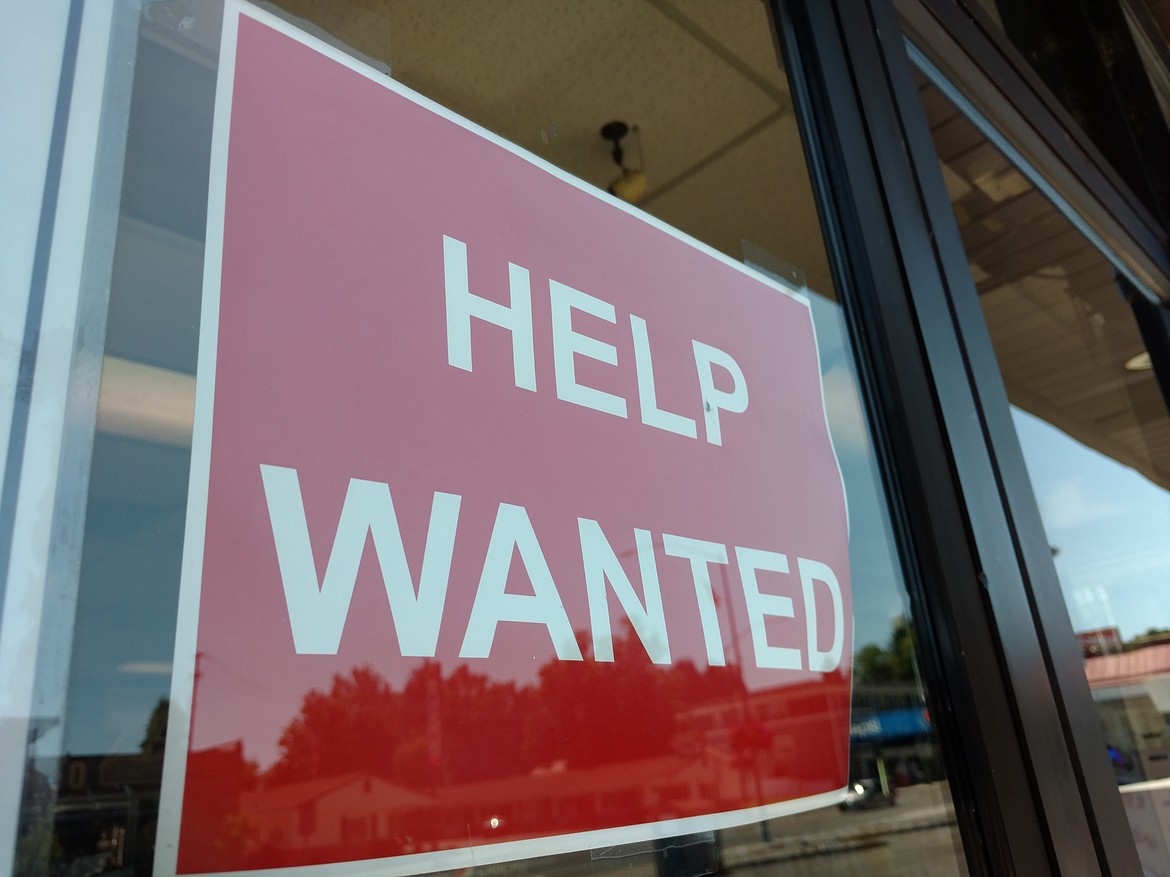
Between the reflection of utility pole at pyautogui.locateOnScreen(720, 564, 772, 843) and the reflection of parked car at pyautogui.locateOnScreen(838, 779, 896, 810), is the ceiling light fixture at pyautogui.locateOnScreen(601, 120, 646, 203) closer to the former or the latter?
the reflection of utility pole at pyautogui.locateOnScreen(720, 564, 772, 843)

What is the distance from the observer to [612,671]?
0.58 metres

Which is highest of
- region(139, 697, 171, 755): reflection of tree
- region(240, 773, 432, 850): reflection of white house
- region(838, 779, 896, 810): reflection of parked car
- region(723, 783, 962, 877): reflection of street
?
region(139, 697, 171, 755): reflection of tree

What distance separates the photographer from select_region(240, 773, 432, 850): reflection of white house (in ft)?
1.33

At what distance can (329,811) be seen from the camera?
1.39 feet

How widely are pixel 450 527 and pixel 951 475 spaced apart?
59cm

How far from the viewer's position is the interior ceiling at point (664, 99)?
67cm

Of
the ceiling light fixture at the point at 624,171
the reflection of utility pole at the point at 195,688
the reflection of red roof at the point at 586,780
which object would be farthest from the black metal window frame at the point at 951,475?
the reflection of utility pole at the point at 195,688

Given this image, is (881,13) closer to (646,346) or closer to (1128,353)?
(646,346)

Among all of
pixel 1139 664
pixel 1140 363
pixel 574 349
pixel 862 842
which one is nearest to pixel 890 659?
pixel 862 842

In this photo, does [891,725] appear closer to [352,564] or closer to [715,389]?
[715,389]

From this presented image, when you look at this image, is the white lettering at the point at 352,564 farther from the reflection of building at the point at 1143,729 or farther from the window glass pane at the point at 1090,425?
the window glass pane at the point at 1090,425

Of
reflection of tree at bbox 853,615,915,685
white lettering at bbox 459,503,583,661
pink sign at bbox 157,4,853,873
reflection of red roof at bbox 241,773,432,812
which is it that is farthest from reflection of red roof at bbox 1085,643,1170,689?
reflection of red roof at bbox 241,773,432,812

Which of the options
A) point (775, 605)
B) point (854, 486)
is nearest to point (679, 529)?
point (775, 605)

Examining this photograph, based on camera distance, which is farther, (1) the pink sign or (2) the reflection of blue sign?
(2) the reflection of blue sign
